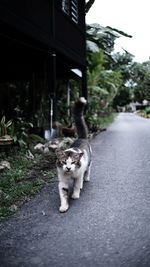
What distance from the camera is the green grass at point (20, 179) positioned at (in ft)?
11.1

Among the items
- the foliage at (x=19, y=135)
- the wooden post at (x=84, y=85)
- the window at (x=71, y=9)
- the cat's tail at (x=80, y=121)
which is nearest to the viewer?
the cat's tail at (x=80, y=121)

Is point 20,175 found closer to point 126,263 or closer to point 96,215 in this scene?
point 96,215

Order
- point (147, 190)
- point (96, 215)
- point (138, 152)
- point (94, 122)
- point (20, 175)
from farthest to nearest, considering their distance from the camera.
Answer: point (94, 122)
point (138, 152)
point (20, 175)
point (147, 190)
point (96, 215)

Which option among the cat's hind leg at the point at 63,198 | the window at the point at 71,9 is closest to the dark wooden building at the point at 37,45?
the window at the point at 71,9

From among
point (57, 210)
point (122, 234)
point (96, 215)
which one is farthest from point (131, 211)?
point (57, 210)

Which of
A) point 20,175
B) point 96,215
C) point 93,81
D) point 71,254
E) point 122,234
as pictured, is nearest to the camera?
point 71,254

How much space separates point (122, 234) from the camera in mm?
2562

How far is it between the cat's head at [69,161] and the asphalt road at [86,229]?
0.47 metres

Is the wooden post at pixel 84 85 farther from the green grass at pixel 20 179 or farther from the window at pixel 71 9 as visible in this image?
the green grass at pixel 20 179

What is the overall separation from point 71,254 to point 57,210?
0.98 m

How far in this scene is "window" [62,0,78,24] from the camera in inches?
368

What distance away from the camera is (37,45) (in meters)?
7.59

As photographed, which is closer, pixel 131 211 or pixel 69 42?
pixel 131 211

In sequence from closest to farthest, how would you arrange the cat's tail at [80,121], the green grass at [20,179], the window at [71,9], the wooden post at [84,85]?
the green grass at [20,179], the cat's tail at [80,121], the window at [71,9], the wooden post at [84,85]
